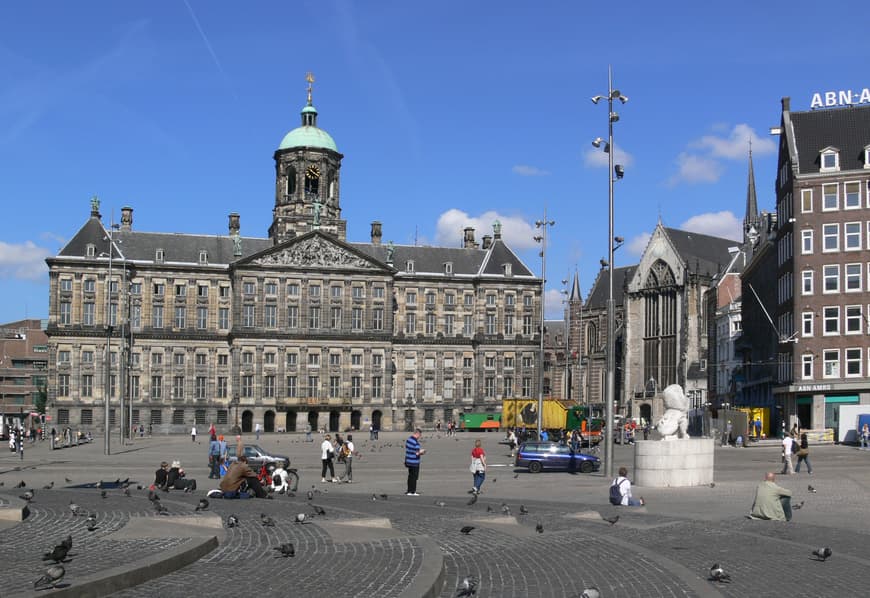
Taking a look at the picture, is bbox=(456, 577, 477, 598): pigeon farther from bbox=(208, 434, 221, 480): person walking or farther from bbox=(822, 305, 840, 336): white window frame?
bbox=(822, 305, 840, 336): white window frame

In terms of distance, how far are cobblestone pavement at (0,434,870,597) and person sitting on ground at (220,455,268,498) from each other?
24.8 inches

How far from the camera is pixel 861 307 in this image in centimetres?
6469

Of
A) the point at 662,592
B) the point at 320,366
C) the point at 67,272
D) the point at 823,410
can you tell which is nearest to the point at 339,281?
the point at 320,366

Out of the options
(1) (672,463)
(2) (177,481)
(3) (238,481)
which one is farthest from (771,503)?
(2) (177,481)

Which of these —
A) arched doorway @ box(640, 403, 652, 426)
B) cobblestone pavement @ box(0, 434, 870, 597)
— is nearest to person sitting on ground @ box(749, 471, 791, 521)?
cobblestone pavement @ box(0, 434, 870, 597)

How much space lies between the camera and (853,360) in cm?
6519

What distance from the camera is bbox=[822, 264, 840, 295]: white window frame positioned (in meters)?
65.4

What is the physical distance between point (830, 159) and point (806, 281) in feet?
24.3

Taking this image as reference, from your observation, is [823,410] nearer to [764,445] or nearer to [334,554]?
[764,445]

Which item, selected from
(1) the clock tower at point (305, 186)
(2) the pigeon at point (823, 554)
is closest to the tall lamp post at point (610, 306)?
(2) the pigeon at point (823, 554)

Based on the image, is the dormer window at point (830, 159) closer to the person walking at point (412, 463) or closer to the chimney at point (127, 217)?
the person walking at point (412, 463)

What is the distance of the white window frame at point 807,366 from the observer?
66.5 m

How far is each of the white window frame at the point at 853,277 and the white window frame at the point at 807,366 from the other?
14.7ft

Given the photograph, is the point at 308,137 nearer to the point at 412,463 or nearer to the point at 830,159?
the point at 830,159
